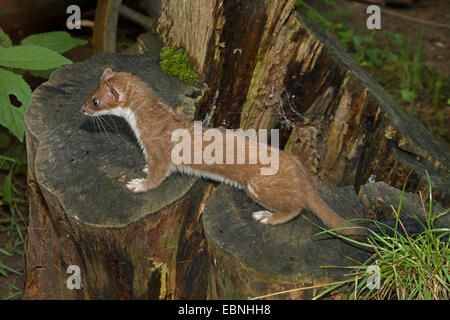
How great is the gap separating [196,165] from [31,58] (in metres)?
1.40

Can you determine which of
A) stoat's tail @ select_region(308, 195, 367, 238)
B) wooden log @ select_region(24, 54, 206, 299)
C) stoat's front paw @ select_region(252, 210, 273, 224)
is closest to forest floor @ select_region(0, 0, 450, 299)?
wooden log @ select_region(24, 54, 206, 299)

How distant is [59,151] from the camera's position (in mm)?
3285

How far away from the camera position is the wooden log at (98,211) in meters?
2.97

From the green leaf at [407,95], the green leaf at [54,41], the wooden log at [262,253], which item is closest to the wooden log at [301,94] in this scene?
the green leaf at [54,41]

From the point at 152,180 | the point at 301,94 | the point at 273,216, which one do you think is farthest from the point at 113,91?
the point at 301,94

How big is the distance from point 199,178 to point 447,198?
185cm

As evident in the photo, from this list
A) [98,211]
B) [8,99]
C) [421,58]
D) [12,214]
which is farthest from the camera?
[421,58]

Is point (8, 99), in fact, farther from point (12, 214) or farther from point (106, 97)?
point (12, 214)

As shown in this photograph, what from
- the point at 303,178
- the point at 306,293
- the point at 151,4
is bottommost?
the point at 306,293

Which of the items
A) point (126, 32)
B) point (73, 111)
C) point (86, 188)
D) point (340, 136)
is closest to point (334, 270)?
point (86, 188)

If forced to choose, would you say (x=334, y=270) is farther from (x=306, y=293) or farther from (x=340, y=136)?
(x=340, y=136)

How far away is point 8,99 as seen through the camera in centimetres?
342

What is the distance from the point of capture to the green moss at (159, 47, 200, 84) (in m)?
3.97

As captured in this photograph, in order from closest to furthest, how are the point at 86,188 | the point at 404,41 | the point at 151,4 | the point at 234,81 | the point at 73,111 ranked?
the point at 86,188
the point at 73,111
the point at 234,81
the point at 151,4
the point at 404,41
